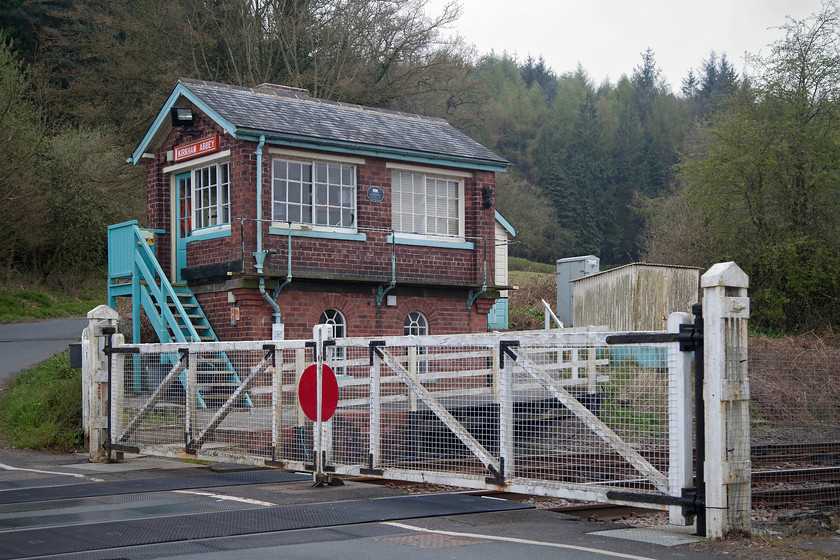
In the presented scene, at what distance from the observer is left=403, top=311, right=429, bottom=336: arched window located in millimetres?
20422

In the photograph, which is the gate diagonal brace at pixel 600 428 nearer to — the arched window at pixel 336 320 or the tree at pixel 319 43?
the arched window at pixel 336 320

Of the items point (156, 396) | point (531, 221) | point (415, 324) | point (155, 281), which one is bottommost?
point (156, 396)

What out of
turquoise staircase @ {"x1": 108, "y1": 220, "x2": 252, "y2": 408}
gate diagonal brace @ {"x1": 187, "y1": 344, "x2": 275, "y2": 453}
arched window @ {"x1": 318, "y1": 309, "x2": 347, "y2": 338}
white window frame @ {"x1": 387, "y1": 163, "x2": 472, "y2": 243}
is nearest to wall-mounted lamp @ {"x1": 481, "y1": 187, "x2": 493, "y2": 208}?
white window frame @ {"x1": 387, "y1": 163, "x2": 472, "y2": 243}

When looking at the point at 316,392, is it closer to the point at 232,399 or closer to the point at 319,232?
the point at 232,399

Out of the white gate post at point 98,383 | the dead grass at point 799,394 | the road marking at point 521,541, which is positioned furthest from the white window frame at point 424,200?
the road marking at point 521,541

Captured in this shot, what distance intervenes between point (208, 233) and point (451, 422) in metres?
11.2

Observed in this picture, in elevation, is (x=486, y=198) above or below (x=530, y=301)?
above

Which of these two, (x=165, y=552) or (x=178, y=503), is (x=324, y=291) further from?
(x=165, y=552)

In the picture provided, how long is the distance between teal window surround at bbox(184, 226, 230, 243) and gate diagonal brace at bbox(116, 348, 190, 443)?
667cm

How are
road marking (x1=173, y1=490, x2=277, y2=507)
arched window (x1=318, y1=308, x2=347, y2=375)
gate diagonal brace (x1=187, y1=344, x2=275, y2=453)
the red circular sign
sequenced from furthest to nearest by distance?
1. arched window (x1=318, y1=308, x2=347, y2=375)
2. gate diagonal brace (x1=187, y1=344, x2=275, y2=453)
3. the red circular sign
4. road marking (x1=173, y1=490, x2=277, y2=507)

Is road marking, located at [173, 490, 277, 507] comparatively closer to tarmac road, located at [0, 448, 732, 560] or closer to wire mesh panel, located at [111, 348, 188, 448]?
tarmac road, located at [0, 448, 732, 560]

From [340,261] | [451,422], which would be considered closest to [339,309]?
[340,261]

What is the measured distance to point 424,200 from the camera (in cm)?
2073

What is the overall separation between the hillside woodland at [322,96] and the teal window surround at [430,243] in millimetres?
11164
